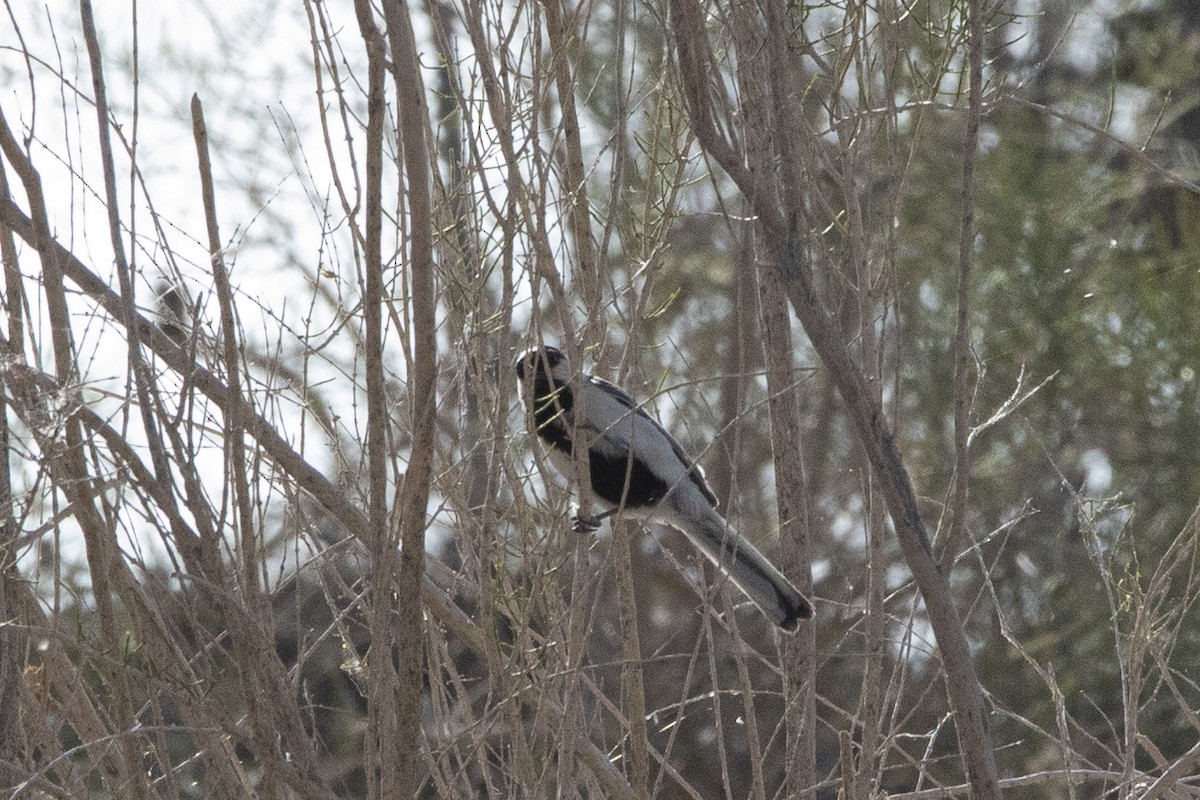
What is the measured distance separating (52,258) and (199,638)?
0.56 meters

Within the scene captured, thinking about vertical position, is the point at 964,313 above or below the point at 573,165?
below

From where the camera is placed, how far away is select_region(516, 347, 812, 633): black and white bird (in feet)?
9.57

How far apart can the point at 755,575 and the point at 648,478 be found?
2.29 ft

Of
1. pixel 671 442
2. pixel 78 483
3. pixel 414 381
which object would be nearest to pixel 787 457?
pixel 671 442

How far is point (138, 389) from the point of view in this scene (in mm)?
1796

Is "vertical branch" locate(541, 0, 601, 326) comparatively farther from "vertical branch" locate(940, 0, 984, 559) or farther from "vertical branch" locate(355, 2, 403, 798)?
"vertical branch" locate(940, 0, 984, 559)

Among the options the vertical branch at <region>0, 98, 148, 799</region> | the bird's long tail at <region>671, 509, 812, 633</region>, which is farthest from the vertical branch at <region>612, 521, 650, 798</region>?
the vertical branch at <region>0, 98, 148, 799</region>

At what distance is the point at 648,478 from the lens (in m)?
3.64

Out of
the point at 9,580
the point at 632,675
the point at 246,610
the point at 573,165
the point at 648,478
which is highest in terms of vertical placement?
the point at 573,165

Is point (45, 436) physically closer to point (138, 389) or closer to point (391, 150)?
point (138, 389)

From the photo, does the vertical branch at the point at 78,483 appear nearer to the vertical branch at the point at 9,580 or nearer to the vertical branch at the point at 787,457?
the vertical branch at the point at 9,580

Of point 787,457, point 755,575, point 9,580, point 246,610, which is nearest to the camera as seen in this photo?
point 246,610

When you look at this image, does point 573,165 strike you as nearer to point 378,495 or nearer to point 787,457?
point 787,457

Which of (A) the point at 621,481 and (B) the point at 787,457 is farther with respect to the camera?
(A) the point at 621,481
